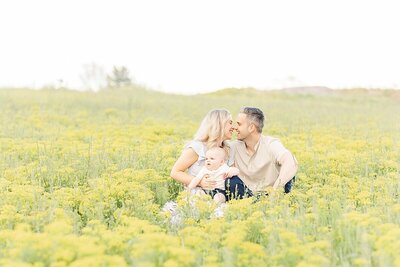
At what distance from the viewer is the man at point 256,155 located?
24.1ft

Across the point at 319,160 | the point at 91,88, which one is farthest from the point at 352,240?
the point at 91,88

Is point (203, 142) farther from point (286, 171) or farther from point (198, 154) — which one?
point (286, 171)

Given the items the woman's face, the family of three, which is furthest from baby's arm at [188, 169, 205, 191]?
the woman's face

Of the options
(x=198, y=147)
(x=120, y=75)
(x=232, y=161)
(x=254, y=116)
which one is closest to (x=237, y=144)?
(x=232, y=161)

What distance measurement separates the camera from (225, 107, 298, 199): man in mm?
7336

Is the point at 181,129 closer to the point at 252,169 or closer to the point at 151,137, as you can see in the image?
the point at 151,137

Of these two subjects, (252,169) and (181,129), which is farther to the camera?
(181,129)

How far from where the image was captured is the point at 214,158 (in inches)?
274

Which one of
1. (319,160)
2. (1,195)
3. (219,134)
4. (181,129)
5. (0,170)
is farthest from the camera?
(181,129)

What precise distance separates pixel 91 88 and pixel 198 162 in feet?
82.5

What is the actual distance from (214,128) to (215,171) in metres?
0.51

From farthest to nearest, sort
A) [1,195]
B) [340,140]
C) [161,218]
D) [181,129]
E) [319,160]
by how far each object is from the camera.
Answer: [181,129] → [340,140] → [319,160] → [1,195] → [161,218]

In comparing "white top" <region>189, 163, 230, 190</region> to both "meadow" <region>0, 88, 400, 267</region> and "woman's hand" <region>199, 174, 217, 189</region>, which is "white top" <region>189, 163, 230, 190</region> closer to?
"woman's hand" <region>199, 174, 217, 189</region>

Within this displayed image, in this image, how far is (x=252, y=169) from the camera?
7512mm
